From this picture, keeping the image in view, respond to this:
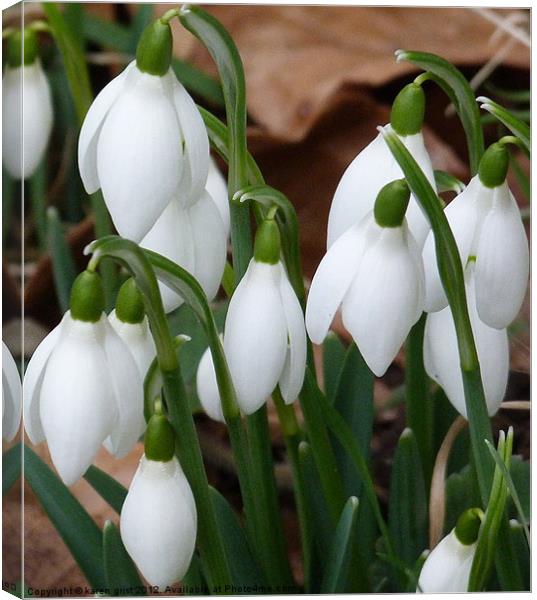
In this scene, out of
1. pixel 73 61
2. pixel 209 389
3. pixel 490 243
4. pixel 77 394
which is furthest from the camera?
pixel 73 61

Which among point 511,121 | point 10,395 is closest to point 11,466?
point 10,395

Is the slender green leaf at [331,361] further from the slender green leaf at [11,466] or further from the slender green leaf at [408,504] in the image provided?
the slender green leaf at [11,466]

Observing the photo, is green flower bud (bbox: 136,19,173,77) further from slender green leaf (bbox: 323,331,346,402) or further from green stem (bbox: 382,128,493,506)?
slender green leaf (bbox: 323,331,346,402)

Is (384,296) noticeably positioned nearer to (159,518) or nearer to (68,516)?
(159,518)

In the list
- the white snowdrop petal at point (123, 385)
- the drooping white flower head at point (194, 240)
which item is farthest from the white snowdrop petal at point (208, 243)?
the white snowdrop petal at point (123, 385)

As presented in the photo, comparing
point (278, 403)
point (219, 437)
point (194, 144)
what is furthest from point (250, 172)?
point (219, 437)

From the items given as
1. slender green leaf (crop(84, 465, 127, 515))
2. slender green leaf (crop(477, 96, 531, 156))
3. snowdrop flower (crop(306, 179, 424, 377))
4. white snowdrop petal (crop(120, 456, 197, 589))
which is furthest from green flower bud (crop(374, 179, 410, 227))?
slender green leaf (crop(84, 465, 127, 515))

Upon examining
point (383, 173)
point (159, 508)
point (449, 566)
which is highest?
point (383, 173)
